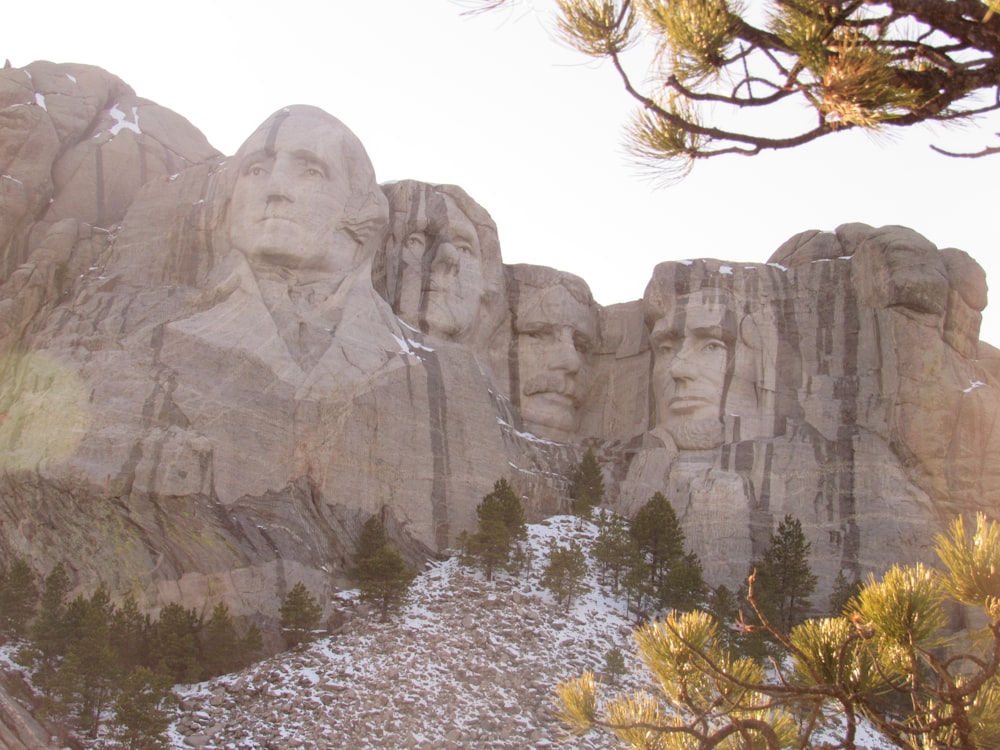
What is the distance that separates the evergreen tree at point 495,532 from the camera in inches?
1345

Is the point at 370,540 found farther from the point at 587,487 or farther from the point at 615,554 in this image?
the point at 587,487

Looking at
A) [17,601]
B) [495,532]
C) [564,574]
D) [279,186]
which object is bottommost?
[17,601]

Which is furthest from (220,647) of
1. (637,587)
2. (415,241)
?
(415,241)

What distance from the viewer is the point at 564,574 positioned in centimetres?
3409

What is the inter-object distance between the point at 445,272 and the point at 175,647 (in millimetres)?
17237

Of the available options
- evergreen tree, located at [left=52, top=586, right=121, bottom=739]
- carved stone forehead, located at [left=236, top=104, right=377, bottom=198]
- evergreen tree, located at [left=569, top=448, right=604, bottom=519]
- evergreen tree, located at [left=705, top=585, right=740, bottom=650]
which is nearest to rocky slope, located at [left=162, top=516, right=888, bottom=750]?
evergreen tree, located at [left=52, top=586, right=121, bottom=739]

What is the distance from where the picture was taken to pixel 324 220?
38.4m

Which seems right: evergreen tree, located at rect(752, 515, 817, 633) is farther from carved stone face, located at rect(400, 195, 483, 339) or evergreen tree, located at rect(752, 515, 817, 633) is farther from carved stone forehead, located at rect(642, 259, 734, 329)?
carved stone face, located at rect(400, 195, 483, 339)

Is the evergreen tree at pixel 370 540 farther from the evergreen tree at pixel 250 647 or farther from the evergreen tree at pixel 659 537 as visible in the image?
the evergreen tree at pixel 659 537

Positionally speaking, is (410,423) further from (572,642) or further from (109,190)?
(109,190)

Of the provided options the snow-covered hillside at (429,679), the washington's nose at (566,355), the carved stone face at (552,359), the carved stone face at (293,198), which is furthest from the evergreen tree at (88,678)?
the washington's nose at (566,355)

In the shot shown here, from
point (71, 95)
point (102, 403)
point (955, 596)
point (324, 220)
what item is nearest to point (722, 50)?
point (955, 596)

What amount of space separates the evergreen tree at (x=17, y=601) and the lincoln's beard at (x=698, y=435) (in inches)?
768

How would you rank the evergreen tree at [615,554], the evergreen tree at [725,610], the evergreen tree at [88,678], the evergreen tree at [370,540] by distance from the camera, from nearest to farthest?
the evergreen tree at [88,678] < the evergreen tree at [725,610] < the evergreen tree at [370,540] < the evergreen tree at [615,554]
